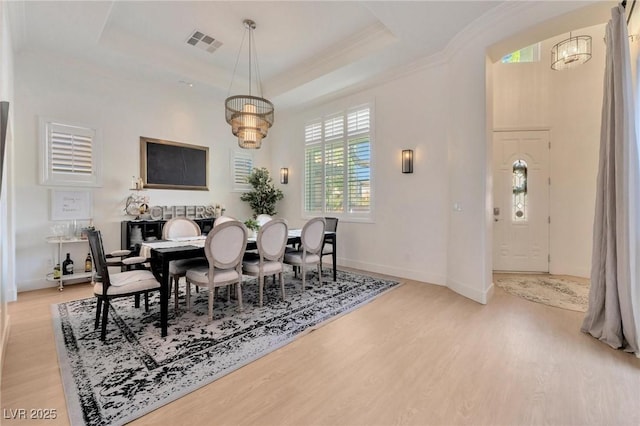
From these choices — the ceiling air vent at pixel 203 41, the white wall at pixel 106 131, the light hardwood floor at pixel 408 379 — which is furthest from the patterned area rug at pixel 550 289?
the ceiling air vent at pixel 203 41

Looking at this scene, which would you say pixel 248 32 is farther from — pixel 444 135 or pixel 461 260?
pixel 461 260

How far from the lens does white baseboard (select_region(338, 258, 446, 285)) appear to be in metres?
4.42

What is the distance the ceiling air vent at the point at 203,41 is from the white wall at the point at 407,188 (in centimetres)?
247

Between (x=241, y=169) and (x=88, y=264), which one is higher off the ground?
(x=241, y=169)

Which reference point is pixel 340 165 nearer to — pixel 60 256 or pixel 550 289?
pixel 550 289

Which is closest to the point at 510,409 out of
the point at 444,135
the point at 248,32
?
the point at 444,135

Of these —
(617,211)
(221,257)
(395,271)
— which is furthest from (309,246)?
(617,211)

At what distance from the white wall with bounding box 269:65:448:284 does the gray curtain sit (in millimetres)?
1828

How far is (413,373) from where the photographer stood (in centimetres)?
210

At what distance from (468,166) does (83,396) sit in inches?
175

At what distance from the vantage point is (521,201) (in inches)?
198

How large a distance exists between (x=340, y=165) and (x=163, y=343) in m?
4.33

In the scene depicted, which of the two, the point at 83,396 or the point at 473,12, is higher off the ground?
the point at 473,12

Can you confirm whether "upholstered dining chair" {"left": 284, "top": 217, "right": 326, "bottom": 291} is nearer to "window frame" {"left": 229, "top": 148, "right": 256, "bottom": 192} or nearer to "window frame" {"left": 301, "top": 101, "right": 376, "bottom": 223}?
"window frame" {"left": 301, "top": 101, "right": 376, "bottom": 223}
